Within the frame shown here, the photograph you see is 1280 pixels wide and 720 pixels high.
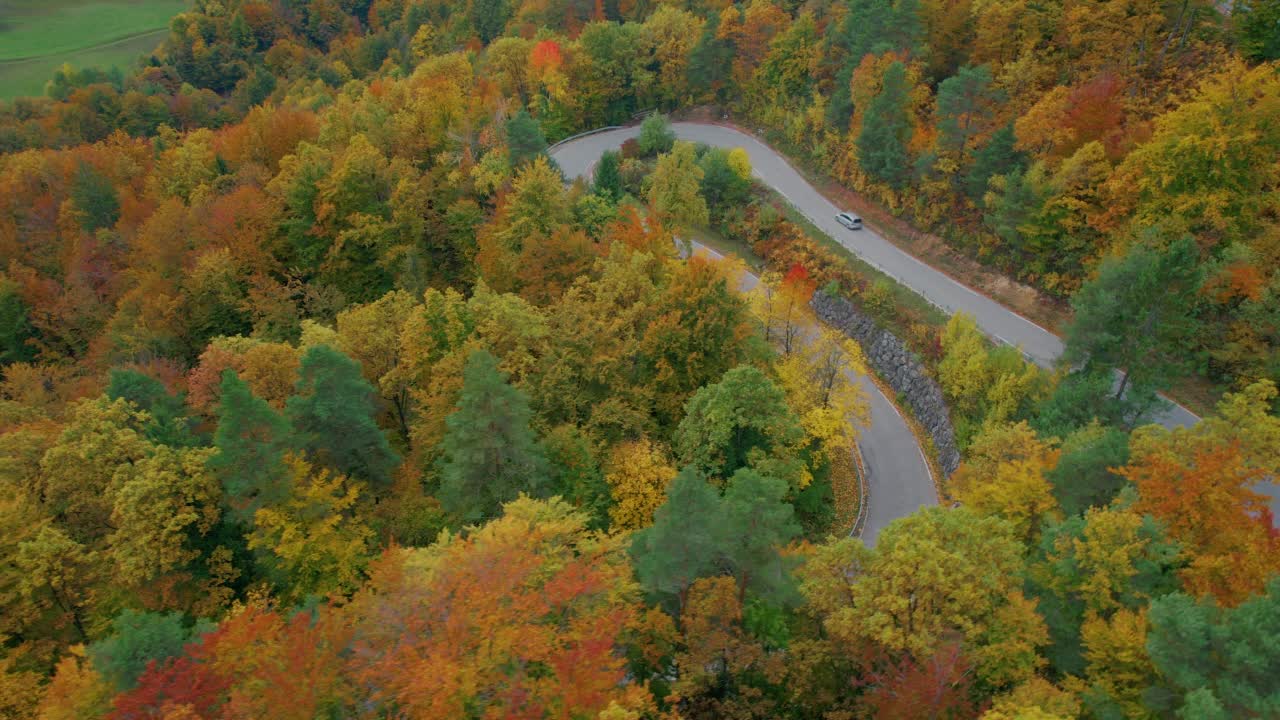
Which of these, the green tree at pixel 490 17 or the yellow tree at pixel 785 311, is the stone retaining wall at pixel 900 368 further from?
the green tree at pixel 490 17

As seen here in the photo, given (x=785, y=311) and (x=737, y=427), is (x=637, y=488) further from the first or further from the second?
(x=785, y=311)

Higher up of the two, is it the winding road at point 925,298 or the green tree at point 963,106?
the green tree at point 963,106

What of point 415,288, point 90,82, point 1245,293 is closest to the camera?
point 1245,293

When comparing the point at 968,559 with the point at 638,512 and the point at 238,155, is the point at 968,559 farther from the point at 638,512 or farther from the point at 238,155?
the point at 238,155

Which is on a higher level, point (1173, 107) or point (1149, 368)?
point (1173, 107)

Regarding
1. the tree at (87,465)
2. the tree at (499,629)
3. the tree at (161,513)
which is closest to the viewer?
the tree at (499,629)

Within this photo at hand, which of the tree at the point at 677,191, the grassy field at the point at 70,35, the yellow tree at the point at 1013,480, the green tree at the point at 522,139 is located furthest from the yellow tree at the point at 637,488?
the grassy field at the point at 70,35

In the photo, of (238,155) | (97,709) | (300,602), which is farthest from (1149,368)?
(238,155)
